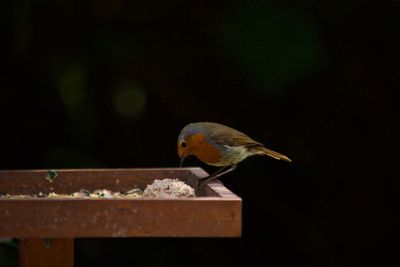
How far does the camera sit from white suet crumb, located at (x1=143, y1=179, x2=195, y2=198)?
3244mm

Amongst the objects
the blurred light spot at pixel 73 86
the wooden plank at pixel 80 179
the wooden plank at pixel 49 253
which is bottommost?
the wooden plank at pixel 49 253

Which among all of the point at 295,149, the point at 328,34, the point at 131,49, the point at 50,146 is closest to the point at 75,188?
the point at 50,146

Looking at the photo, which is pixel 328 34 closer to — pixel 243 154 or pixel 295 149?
pixel 295 149

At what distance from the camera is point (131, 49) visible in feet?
14.5

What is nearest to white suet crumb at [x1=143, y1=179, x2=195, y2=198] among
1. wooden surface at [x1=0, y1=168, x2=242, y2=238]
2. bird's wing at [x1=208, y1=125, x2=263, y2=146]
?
bird's wing at [x1=208, y1=125, x2=263, y2=146]

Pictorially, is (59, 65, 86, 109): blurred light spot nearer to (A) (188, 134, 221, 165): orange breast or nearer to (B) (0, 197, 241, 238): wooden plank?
(A) (188, 134, 221, 165): orange breast

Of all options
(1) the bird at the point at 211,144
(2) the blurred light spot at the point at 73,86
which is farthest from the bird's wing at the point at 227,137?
(2) the blurred light spot at the point at 73,86

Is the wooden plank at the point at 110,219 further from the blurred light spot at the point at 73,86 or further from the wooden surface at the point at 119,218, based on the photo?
the blurred light spot at the point at 73,86

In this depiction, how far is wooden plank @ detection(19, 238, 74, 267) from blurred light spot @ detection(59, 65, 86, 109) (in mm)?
1347

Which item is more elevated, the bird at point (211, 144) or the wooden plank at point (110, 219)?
the bird at point (211, 144)

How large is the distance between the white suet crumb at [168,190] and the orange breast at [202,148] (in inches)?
9.3

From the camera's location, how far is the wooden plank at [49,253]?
309 cm

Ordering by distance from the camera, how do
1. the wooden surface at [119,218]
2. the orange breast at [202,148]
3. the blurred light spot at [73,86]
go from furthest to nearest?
the blurred light spot at [73,86], the orange breast at [202,148], the wooden surface at [119,218]

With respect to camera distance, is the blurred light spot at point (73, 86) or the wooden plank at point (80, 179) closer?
the wooden plank at point (80, 179)
